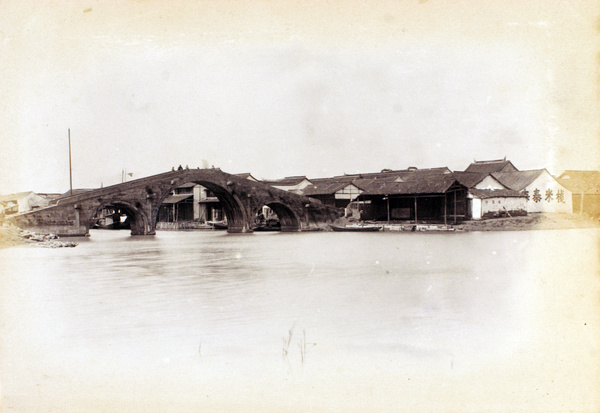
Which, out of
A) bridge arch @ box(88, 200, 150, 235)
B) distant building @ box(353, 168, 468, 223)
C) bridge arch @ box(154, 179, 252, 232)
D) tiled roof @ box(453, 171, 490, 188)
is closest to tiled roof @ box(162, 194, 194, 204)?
bridge arch @ box(154, 179, 252, 232)

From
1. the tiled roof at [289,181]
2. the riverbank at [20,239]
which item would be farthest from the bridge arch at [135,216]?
the tiled roof at [289,181]

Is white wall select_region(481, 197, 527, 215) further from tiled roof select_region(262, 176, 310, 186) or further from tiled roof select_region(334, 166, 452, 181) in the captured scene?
tiled roof select_region(262, 176, 310, 186)

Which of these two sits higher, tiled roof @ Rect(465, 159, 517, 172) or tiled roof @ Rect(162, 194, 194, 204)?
tiled roof @ Rect(465, 159, 517, 172)

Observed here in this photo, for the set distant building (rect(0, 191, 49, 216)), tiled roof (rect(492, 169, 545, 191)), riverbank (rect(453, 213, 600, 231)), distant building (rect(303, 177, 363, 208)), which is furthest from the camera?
distant building (rect(303, 177, 363, 208))

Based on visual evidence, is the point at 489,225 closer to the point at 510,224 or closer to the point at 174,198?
the point at 510,224

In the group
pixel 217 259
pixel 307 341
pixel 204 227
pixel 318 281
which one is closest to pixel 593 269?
pixel 307 341

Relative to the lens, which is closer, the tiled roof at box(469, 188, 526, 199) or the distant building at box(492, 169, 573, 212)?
the distant building at box(492, 169, 573, 212)
